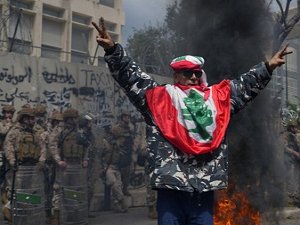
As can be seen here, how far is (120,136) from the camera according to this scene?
346 inches

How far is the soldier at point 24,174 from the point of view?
20.6 feet

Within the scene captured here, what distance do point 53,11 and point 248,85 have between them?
68.1 feet

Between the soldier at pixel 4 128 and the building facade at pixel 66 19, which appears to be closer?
the soldier at pixel 4 128

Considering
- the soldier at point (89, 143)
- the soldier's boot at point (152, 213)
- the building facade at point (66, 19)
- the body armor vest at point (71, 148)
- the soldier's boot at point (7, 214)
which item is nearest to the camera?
the soldier's boot at point (7, 214)

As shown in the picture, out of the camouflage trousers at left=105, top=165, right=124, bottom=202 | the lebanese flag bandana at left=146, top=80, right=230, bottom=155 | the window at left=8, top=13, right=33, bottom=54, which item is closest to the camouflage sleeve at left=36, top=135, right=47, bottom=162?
the camouflage trousers at left=105, top=165, right=124, bottom=202

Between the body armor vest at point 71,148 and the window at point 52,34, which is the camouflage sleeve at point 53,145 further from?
the window at point 52,34

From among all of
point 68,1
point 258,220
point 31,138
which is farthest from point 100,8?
point 258,220

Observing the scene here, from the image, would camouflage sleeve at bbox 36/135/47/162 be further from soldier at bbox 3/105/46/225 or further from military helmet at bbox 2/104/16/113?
military helmet at bbox 2/104/16/113

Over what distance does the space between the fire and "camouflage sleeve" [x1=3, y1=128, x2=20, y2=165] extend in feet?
11.1

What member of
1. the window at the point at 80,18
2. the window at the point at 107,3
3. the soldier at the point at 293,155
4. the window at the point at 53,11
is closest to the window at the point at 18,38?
the soldier at the point at 293,155

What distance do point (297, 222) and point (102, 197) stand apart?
3333 millimetres

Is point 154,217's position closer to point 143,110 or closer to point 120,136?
point 120,136

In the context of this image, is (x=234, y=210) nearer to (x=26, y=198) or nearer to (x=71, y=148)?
(x=26, y=198)

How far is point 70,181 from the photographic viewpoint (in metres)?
7.00
